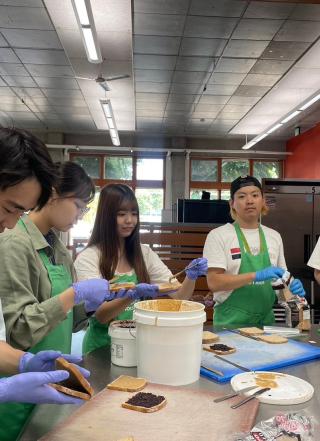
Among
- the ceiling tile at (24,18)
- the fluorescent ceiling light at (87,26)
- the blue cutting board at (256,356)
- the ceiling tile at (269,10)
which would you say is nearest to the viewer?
the blue cutting board at (256,356)

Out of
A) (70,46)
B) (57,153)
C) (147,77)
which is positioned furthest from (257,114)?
(57,153)

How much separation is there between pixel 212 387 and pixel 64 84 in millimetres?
6973

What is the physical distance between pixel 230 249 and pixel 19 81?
6255 millimetres

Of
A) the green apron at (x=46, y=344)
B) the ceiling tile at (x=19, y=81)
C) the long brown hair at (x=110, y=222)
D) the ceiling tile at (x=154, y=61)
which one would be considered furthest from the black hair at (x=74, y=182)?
the ceiling tile at (x=19, y=81)

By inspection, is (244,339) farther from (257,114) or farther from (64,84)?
(257,114)

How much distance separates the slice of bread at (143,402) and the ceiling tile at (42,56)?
585 centimetres

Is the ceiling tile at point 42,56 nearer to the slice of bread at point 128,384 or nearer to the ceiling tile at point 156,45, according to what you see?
the ceiling tile at point 156,45

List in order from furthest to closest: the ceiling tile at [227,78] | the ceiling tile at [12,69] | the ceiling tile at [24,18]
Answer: the ceiling tile at [227,78] → the ceiling tile at [12,69] → the ceiling tile at [24,18]

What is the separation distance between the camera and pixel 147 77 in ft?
23.0

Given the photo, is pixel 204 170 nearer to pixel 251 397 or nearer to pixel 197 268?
pixel 197 268

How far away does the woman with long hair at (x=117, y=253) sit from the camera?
2.12m

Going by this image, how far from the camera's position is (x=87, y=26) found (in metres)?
4.38

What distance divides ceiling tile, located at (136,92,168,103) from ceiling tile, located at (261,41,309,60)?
245 cm

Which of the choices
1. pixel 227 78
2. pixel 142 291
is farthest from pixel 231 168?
pixel 142 291
